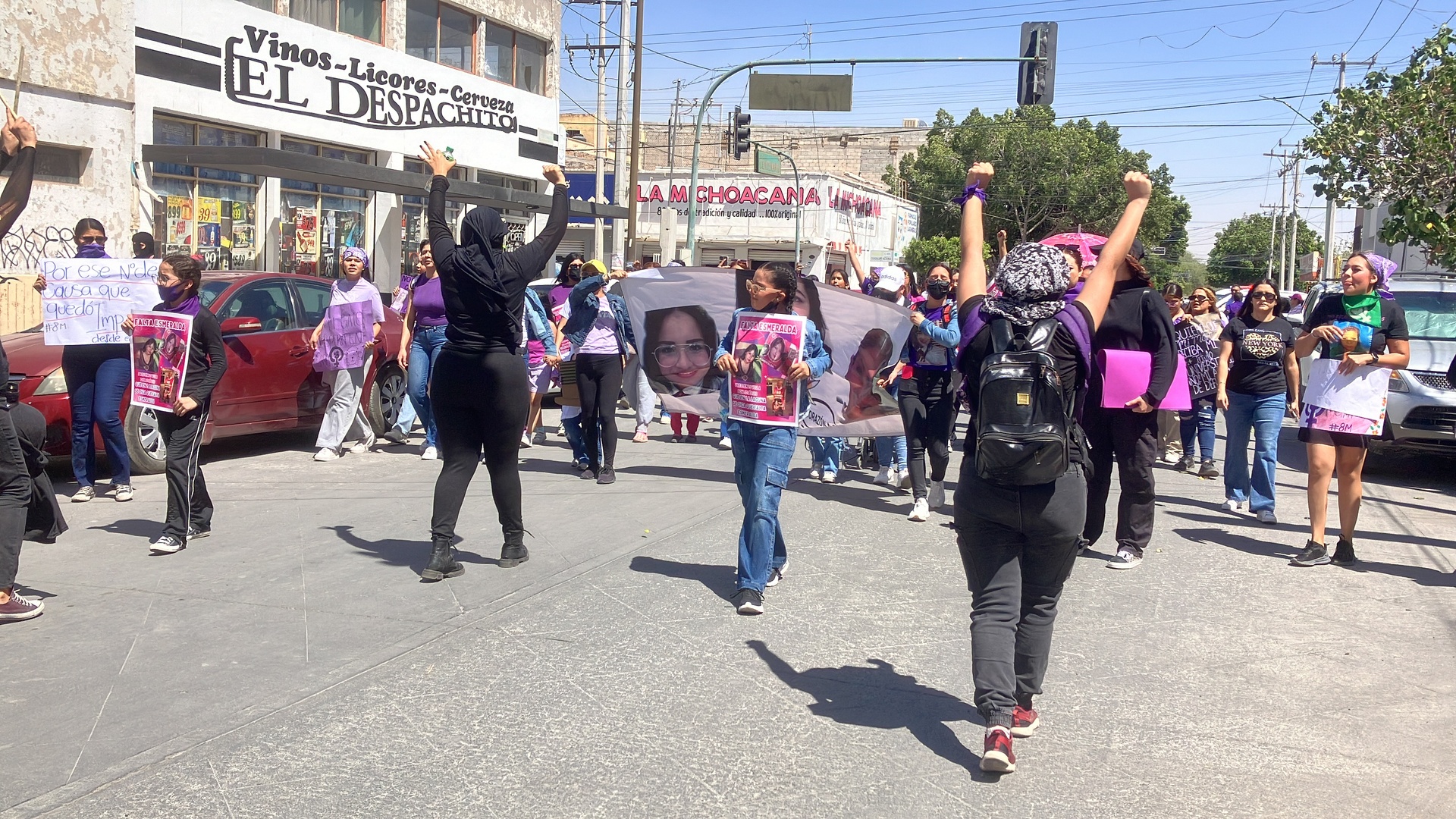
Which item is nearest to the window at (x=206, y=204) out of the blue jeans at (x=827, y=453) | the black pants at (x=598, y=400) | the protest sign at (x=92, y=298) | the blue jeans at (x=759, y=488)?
the protest sign at (x=92, y=298)

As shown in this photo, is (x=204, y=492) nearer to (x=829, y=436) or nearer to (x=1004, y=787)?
(x=829, y=436)

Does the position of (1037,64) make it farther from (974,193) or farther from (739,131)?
(974,193)

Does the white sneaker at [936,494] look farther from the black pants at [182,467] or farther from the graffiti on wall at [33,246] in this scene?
the graffiti on wall at [33,246]

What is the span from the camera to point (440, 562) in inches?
259

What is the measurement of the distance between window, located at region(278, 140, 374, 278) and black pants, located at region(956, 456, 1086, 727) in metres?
19.0

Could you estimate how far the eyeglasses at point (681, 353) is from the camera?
10094mm

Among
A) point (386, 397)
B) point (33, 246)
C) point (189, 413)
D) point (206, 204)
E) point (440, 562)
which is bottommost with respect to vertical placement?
point (440, 562)

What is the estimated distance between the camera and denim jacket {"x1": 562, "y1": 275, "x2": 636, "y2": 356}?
10289 millimetres

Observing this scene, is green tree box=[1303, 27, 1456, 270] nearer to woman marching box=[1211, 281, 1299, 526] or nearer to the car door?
woman marching box=[1211, 281, 1299, 526]

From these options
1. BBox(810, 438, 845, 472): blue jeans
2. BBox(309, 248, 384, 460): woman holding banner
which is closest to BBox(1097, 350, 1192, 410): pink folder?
BBox(810, 438, 845, 472): blue jeans

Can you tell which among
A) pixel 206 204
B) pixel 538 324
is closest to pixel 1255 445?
pixel 538 324

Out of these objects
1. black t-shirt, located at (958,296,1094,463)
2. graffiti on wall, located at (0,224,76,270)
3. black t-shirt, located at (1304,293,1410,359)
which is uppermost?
graffiti on wall, located at (0,224,76,270)

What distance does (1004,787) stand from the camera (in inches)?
162

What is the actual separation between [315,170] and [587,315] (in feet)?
34.5
